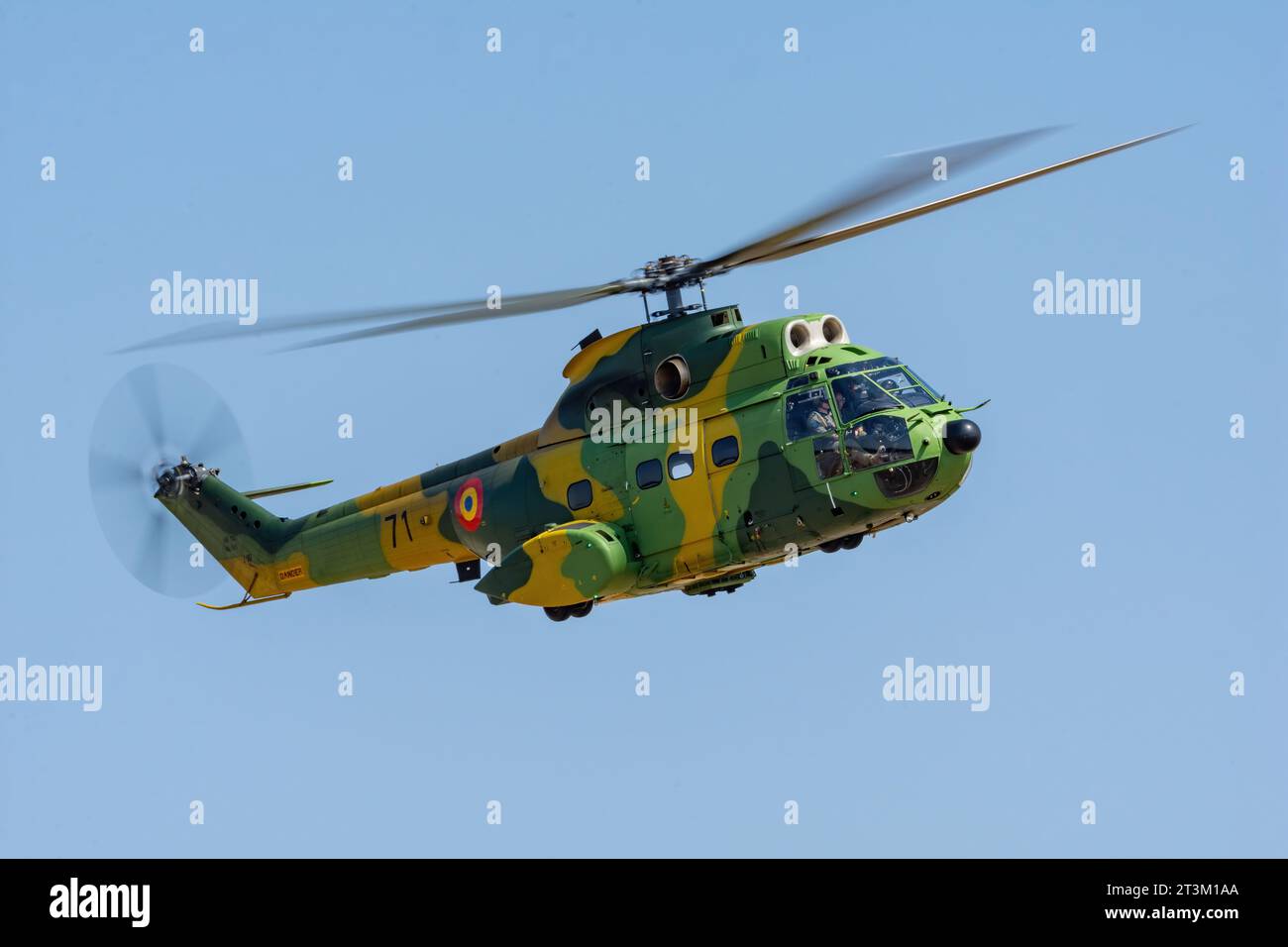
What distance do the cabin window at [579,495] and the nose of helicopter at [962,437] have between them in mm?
5011

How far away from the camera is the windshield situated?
23516 mm

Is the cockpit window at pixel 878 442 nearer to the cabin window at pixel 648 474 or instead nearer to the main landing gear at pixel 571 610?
the cabin window at pixel 648 474

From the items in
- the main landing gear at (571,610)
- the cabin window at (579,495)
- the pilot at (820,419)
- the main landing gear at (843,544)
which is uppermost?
the pilot at (820,419)

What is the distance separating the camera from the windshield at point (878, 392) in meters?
23.5

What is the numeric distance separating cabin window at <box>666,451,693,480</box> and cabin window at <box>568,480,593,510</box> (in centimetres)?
130

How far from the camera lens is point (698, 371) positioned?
24.8 m

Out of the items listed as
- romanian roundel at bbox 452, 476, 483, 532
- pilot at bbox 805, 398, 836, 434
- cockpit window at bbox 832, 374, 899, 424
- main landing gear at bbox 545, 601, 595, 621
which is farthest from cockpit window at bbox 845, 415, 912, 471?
romanian roundel at bbox 452, 476, 483, 532

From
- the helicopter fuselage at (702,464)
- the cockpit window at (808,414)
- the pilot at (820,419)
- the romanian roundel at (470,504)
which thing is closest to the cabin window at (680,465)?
the helicopter fuselage at (702,464)

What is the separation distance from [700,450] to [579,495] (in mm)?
1975

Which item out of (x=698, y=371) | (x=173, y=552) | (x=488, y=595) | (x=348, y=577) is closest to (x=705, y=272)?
(x=698, y=371)

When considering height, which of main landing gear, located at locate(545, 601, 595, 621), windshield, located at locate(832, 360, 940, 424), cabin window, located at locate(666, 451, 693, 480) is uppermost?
windshield, located at locate(832, 360, 940, 424)

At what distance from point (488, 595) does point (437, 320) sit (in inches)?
146

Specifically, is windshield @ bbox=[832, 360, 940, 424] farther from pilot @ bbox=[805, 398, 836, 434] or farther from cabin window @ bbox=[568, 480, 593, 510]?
cabin window @ bbox=[568, 480, 593, 510]

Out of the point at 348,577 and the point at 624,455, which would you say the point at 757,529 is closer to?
the point at 624,455
